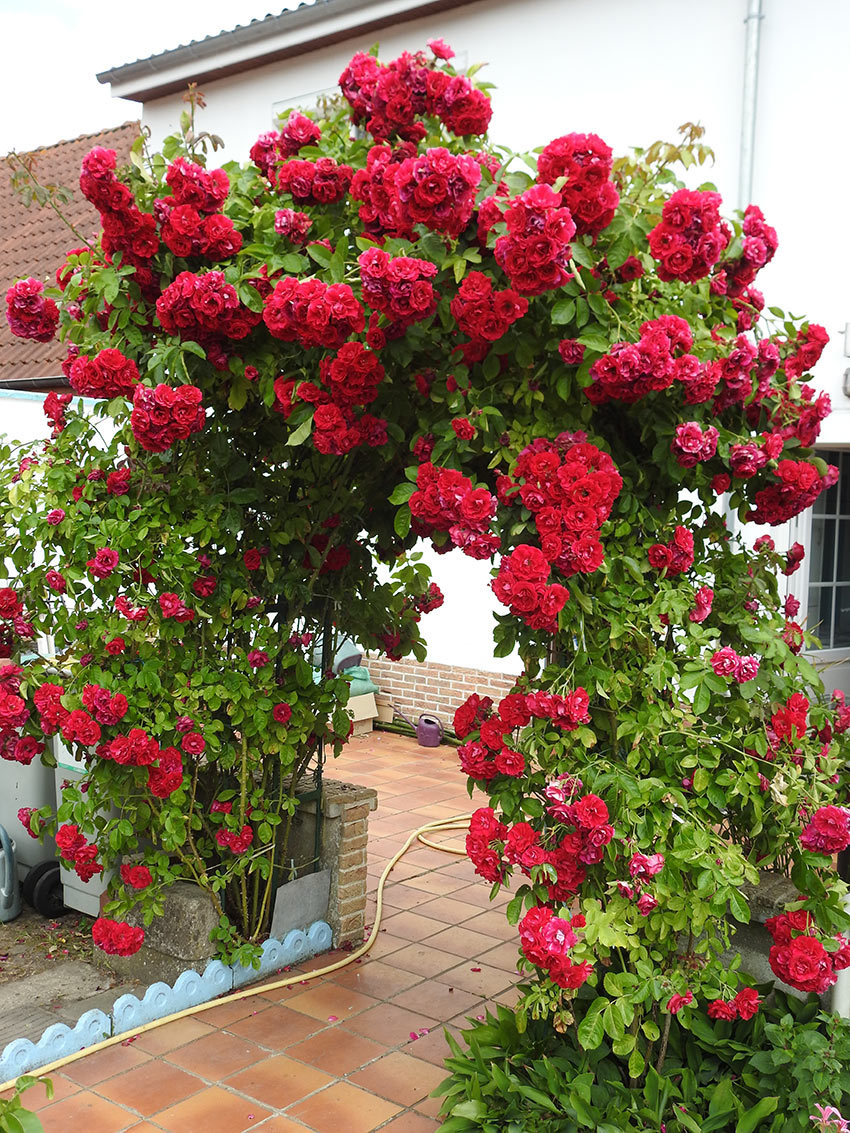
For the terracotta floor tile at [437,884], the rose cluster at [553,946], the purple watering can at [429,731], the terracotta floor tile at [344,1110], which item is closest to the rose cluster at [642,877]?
the rose cluster at [553,946]

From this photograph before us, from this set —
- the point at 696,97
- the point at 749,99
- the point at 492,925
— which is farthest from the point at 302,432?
the point at 696,97

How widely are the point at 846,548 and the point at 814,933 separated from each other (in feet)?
15.2

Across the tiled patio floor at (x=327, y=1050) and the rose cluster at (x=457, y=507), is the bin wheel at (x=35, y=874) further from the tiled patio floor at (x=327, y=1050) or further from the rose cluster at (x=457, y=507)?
the rose cluster at (x=457, y=507)

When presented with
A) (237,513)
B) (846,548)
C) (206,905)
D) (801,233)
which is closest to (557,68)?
(801,233)

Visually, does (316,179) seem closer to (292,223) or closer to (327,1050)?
(292,223)

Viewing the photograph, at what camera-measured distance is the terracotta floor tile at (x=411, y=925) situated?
472cm

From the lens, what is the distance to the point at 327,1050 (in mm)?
3631

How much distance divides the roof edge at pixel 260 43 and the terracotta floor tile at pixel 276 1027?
678 cm

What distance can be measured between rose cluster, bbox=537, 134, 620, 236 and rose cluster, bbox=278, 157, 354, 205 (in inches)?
25.2

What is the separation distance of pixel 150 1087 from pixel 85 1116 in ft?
0.76

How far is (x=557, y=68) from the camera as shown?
7.10 meters

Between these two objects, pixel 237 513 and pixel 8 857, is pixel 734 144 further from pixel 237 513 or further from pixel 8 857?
pixel 8 857

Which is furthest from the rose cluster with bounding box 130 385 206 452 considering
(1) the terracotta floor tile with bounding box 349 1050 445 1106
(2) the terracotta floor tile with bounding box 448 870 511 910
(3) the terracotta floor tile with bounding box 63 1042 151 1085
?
(2) the terracotta floor tile with bounding box 448 870 511 910

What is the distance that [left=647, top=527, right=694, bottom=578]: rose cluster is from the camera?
9.35 ft
